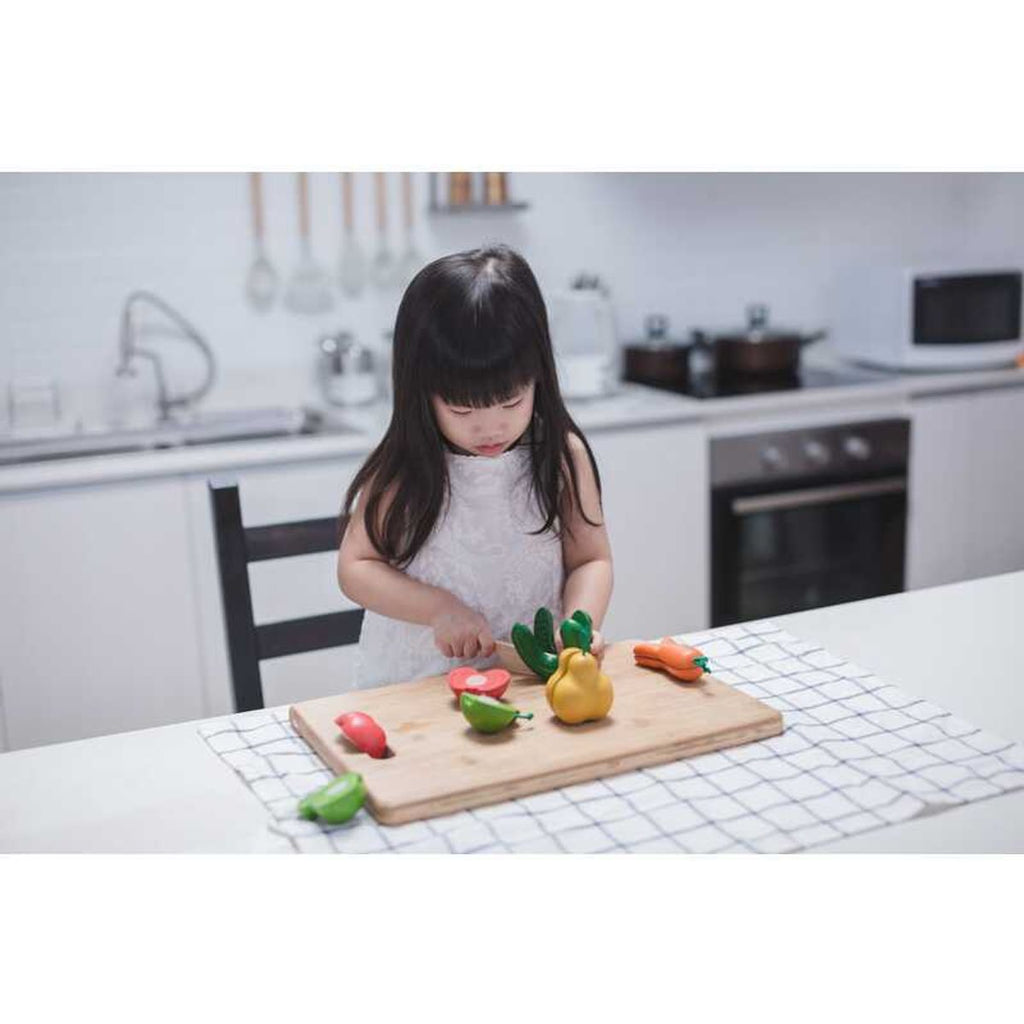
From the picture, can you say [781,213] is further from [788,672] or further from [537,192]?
[788,672]

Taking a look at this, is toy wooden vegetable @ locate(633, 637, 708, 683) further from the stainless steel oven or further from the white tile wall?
the white tile wall

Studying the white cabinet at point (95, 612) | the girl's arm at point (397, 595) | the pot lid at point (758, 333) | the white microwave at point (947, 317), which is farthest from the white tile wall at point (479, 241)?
the girl's arm at point (397, 595)

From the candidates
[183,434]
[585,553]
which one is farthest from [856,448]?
[585,553]

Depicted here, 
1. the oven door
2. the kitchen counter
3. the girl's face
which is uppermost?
the girl's face

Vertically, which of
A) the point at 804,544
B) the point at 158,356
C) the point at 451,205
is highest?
the point at 451,205

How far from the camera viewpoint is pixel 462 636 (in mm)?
1102

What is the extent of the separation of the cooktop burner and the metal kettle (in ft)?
1.88

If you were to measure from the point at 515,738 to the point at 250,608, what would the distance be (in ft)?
1.23

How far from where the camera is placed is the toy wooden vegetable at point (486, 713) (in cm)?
94

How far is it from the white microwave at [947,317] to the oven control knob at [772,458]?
40cm

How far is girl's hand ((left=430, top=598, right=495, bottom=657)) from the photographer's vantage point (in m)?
1.10

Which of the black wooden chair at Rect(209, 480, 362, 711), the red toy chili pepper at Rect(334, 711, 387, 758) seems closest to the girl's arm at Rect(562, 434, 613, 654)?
the black wooden chair at Rect(209, 480, 362, 711)

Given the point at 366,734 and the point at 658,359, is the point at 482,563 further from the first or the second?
the point at 658,359

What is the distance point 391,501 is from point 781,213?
1.87 m
